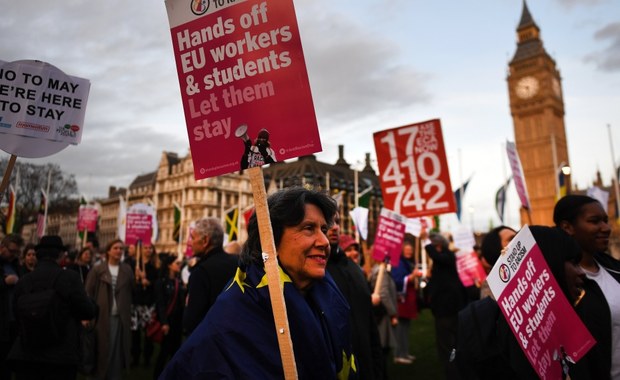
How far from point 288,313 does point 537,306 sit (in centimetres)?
129

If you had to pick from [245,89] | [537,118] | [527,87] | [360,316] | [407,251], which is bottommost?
[407,251]

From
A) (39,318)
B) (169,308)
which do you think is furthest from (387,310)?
(39,318)

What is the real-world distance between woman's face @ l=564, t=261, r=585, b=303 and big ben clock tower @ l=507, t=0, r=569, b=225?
86016 millimetres

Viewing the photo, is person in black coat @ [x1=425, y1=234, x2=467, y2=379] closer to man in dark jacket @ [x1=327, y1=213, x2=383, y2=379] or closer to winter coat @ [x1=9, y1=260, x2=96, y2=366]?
man in dark jacket @ [x1=327, y1=213, x2=383, y2=379]

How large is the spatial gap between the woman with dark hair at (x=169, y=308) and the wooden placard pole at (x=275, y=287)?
16.8 ft

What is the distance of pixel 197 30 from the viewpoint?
253cm

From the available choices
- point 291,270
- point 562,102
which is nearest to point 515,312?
point 291,270

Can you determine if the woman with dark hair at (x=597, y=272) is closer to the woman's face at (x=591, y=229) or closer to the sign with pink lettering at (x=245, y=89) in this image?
the woman's face at (x=591, y=229)

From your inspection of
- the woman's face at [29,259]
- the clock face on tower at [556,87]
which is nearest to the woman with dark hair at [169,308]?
the woman's face at [29,259]

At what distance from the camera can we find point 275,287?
5.93 feet

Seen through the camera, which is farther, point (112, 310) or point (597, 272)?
point (112, 310)

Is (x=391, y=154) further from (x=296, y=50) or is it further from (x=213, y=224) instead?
(x=296, y=50)

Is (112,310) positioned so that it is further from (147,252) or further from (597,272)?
(597,272)

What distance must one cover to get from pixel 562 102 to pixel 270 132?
4208 inches
